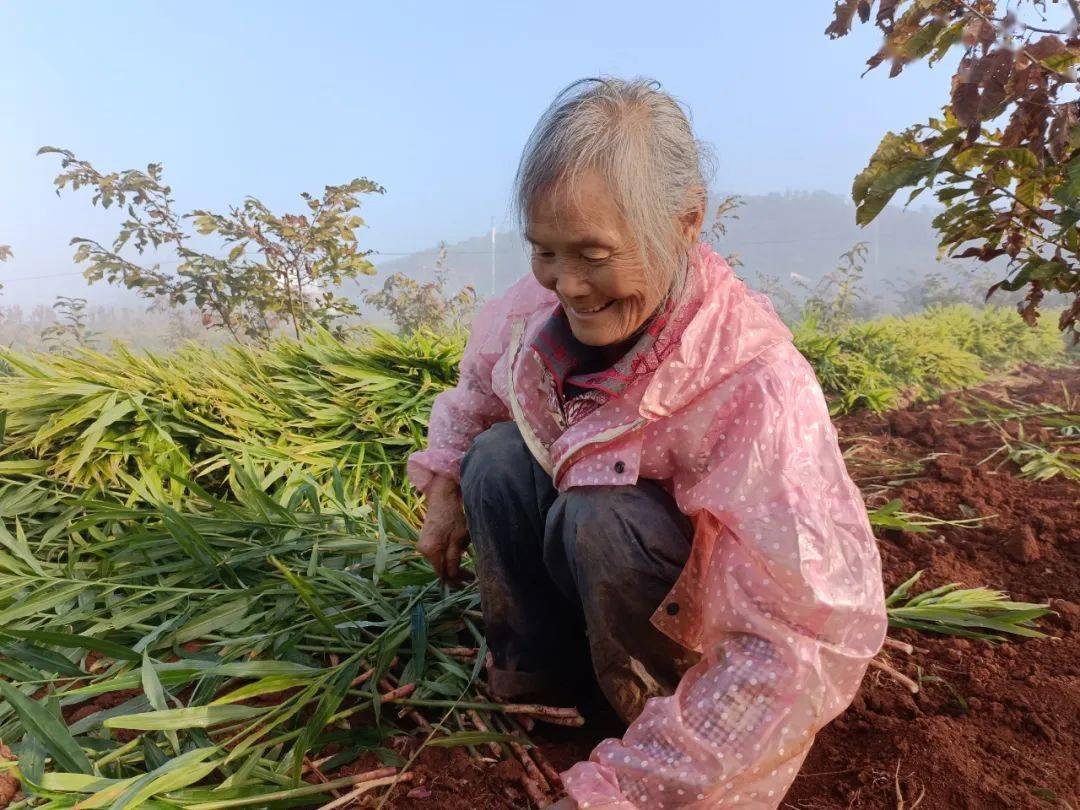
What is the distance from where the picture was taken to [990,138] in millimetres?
2152

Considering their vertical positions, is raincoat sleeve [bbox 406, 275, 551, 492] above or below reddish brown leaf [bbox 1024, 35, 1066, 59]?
below

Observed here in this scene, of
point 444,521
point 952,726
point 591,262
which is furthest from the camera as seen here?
point 444,521

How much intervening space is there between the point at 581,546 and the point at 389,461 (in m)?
1.83

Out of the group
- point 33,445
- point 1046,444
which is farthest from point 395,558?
point 1046,444

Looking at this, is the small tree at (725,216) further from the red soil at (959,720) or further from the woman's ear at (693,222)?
the woman's ear at (693,222)

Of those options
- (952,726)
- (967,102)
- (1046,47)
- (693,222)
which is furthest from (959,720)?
(1046,47)

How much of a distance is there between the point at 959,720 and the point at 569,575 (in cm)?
76

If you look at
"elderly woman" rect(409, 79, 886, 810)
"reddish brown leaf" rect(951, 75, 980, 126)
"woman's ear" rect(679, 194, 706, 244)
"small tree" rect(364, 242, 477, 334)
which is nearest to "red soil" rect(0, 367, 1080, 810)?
"elderly woman" rect(409, 79, 886, 810)

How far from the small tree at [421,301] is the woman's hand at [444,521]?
12.7 ft

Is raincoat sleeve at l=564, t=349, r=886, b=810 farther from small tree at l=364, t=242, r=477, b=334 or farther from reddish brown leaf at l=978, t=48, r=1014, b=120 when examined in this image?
small tree at l=364, t=242, r=477, b=334

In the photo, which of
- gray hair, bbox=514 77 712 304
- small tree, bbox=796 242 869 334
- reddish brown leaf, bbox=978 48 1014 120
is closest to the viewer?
gray hair, bbox=514 77 712 304

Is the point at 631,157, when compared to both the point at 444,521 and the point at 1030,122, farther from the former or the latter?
the point at 1030,122

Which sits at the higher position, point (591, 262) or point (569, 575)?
point (591, 262)

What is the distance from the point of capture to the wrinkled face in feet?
A: 3.83
